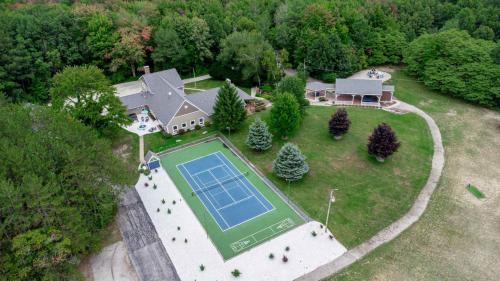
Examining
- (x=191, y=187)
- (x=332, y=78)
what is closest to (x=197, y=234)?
(x=191, y=187)

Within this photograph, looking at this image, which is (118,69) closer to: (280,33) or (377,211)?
(280,33)

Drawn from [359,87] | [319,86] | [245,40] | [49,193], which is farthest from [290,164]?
[245,40]

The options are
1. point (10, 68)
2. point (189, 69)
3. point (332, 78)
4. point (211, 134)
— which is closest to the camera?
point (211, 134)

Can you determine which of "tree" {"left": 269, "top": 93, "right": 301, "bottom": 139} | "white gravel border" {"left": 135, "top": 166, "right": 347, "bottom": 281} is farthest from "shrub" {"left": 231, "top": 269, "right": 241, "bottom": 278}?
"tree" {"left": 269, "top": 93, "right": 301, "bottom": 139}

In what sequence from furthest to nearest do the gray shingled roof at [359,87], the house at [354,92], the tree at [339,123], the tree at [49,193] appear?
1. the house at [354,92]
2. the gray shingled roof at [359,87]
3. the tree at [339,123]
4. the tree at [49,193]

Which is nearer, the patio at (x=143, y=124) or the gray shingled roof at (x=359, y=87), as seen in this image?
the patio at (x=143, y=124)

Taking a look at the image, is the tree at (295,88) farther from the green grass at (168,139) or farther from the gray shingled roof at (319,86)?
the green grass at (168,139)

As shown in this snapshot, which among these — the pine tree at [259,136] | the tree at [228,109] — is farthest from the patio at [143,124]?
the pine tree at [259,136]
